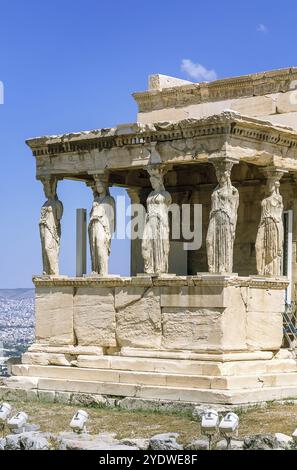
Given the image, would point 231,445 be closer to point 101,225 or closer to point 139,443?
point 139,443

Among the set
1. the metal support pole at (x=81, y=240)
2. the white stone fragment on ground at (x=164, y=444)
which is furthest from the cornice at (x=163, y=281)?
the white stone fragment on ground at (x=164, y=444)

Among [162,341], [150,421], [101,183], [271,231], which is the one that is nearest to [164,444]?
[150,421]

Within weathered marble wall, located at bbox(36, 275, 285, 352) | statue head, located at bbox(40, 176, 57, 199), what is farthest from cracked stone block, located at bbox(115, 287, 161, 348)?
statue head, located at bbox(40, 176, 57, 199)

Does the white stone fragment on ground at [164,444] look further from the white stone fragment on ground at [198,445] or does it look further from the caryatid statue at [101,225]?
the caryatid statue at [101,225]

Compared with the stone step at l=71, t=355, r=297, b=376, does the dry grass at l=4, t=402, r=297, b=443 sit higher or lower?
lower

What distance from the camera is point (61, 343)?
18406 millimetres

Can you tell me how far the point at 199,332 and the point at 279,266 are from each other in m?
1.93

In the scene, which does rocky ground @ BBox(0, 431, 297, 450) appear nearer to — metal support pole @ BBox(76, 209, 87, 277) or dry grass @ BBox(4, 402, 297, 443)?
dry grass @ BBox(4, 402, 297, 443)

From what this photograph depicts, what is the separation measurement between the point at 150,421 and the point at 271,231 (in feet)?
12.1

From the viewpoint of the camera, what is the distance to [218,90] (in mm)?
19703

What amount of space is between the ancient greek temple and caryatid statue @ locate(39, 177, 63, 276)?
21 millimetres

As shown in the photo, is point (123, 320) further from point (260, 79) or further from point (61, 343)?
point (260, 79)

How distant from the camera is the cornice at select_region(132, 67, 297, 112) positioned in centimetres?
1895
